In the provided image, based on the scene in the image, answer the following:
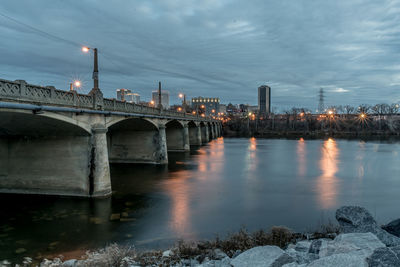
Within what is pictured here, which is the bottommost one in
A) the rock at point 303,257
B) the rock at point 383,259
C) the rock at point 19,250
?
the rock at point 19,250

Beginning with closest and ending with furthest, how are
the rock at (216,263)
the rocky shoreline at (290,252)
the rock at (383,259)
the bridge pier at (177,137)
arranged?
the rock at (383,259), the rocky shoreline at (290,252), the rock at (216,263), the bridge pier at (177,137)

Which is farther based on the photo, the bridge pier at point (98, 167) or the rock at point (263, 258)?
the bridge pier at point (98, 167)

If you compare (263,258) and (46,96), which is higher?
(46,96)

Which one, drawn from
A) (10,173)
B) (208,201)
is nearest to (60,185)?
(10,173)

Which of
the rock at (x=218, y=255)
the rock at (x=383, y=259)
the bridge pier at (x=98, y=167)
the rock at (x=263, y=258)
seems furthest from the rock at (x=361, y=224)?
the bridge pier at (x=98, y=167)

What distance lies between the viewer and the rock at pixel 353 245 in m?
7.48

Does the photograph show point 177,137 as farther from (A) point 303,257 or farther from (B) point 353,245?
(B) point 353,245

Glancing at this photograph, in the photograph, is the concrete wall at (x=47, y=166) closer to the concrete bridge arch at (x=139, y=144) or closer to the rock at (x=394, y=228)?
the concrete bridge arch at (x=139, y=144)

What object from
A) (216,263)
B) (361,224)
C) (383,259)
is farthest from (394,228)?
(216,263)

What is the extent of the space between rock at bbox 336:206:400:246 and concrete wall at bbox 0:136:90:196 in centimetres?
1607

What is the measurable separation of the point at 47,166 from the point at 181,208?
32.4 feet

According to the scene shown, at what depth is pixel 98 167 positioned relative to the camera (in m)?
20.2

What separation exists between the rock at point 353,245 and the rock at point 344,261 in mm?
733

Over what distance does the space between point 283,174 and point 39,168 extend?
23.1 m
